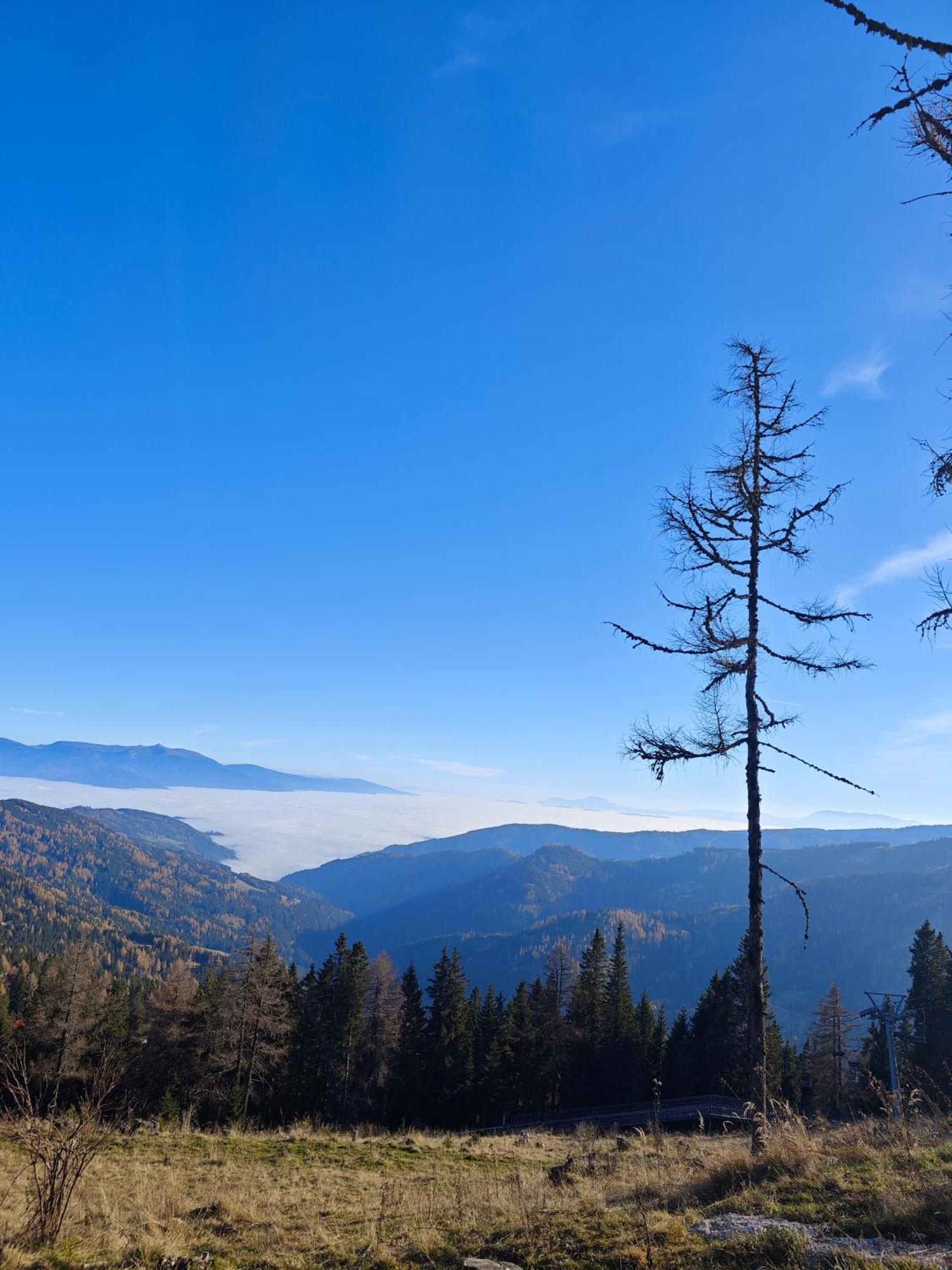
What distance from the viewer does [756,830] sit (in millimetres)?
10977

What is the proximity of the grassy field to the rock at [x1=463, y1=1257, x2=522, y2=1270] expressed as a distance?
0.18 metres

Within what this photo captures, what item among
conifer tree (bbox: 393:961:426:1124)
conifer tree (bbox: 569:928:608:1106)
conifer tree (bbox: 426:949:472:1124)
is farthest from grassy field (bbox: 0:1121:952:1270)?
conifer tree (bbox: 393:961:426:1124)

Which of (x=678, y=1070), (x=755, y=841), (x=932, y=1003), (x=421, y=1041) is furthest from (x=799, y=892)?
(x=421, y=1041)

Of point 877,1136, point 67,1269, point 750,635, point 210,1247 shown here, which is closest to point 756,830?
point 750,635

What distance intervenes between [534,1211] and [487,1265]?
1.80 m

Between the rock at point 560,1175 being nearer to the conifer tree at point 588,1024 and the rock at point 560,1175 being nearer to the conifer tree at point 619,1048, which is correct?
the conifer tree at point 588,1024

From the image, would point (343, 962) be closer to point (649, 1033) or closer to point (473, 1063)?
point (473, 1063)

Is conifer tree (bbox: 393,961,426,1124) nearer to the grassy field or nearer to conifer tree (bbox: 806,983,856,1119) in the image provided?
conifer tree (bbox: 806,983,856,1119)

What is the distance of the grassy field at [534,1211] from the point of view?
5.26 metres

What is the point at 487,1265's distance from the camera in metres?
5.17

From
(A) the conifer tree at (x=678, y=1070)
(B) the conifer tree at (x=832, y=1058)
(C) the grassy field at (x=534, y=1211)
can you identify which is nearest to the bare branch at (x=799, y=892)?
(C) the grassy field at (x=534, y=1211)

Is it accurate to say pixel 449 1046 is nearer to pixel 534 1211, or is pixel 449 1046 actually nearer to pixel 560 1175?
pixel 560 1175

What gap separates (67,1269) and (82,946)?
40158mm

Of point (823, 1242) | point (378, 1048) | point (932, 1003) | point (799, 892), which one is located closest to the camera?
point (823, 1242)
